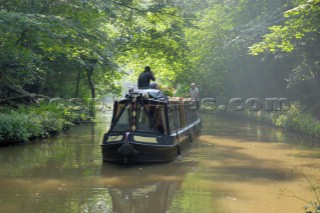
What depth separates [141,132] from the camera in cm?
1173

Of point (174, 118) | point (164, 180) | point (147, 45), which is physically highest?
point (147, 45)

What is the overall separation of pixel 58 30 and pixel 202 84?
2515cm

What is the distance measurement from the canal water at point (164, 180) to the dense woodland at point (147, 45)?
3680 millimetres

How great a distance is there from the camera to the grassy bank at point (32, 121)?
46.2 feet

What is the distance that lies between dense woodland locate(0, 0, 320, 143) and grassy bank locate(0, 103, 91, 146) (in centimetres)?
116

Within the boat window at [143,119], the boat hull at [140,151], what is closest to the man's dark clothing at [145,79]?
the boat window at [143,119]

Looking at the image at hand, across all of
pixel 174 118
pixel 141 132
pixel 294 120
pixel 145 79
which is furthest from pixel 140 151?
pixel 294 120

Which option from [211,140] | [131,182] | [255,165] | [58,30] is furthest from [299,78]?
[131,182]

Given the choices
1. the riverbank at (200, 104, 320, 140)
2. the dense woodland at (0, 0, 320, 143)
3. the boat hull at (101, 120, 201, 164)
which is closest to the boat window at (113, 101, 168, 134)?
the boat hull at (101, 120, 201, 164)

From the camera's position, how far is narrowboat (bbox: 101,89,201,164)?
11492 millimetres

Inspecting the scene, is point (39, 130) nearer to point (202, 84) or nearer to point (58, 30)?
point (58, 30)

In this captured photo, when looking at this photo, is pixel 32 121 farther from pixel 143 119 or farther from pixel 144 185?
pixel 144 185

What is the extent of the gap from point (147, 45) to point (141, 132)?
12206 mm

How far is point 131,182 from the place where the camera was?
9.89 meters
